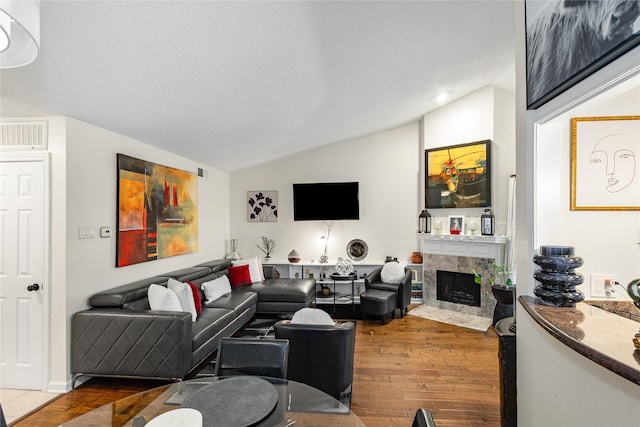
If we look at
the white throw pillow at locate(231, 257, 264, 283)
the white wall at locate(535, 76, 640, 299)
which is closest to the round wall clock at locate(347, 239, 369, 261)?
the white throw pillow at locate(231, 257, 264, 283)

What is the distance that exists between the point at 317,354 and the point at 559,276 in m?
1.70

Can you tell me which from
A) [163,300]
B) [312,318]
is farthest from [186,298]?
[312,318]

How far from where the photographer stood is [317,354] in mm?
2459

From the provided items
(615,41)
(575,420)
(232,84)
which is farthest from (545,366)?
(232,84)

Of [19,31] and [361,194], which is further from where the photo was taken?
[361,194]

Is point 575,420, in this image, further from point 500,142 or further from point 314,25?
point 500,142

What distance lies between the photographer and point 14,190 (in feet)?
9.30

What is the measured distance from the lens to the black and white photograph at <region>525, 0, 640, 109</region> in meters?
0.96

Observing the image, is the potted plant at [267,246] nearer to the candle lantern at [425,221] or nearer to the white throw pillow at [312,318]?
the candle lantern at [425,221]

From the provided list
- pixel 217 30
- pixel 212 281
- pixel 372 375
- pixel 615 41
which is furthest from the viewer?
pixel 212 281

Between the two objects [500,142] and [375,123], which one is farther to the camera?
[375,123]

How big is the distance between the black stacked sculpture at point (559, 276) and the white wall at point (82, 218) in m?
3.47

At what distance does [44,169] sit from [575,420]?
3.85m

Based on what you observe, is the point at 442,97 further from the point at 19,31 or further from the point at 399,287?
the point at 19,31
